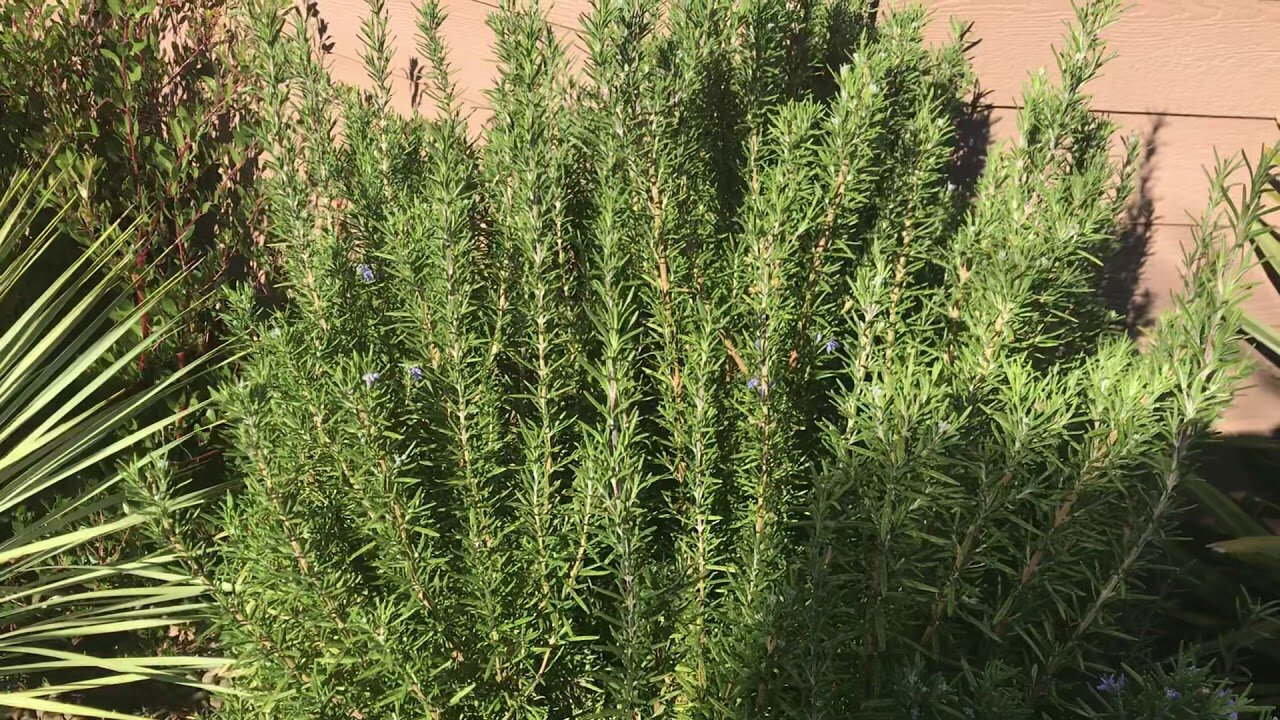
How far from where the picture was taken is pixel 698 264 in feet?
5.50

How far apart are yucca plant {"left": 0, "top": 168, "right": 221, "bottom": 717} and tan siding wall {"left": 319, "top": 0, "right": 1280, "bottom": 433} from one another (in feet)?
3.58

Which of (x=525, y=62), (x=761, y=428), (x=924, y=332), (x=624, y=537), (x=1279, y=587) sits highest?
(x=525, y=62)

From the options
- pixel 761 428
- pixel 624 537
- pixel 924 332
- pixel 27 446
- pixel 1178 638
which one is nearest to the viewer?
pixel 624 537

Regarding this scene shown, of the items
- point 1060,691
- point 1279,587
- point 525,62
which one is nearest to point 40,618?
point 525,62

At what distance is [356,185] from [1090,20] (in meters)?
1.70

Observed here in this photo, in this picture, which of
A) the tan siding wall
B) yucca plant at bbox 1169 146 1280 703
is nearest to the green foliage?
the tan siding wall

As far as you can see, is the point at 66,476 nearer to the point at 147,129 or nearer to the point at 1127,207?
the point at 147,129

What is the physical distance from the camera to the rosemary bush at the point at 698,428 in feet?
4.25

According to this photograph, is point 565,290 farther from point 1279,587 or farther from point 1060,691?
point 1279,587

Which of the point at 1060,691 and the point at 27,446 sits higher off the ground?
the point at 27,446

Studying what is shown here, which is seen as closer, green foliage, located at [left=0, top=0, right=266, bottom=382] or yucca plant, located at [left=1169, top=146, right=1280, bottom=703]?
yucca plant, located at [left=1169, top=146, right=1280, bottom=703]

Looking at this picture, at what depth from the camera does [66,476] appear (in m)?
2.36

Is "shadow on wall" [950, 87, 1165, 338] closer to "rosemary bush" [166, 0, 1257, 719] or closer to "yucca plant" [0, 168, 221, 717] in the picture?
"rosemary bush" [166, 0, 1257, 719]

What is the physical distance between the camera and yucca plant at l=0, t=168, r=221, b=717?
210cm
